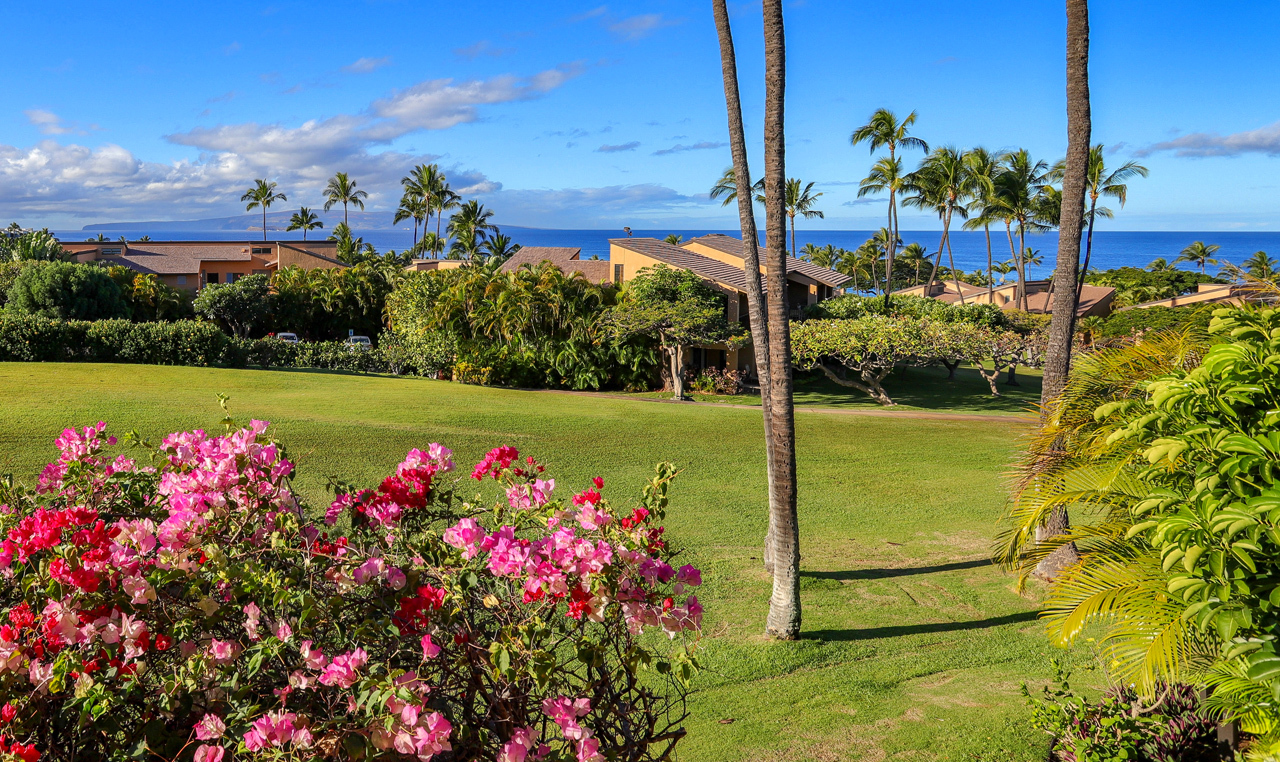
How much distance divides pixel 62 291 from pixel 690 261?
91.1 ft

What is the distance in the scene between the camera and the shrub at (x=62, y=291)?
36.9m

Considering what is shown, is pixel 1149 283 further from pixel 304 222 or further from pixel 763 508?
pixel 304 222

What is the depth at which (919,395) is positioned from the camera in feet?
113

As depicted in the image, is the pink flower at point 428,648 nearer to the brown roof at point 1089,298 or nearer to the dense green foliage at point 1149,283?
the brown roof at point 1089,298

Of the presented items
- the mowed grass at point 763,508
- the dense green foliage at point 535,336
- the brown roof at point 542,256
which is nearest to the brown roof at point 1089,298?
the brown roof at point 542,256

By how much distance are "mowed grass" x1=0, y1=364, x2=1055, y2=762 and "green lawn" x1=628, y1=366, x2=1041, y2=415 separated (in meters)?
4.62

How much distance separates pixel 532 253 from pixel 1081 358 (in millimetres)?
49618

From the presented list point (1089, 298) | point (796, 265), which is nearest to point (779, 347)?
point (796, 265)

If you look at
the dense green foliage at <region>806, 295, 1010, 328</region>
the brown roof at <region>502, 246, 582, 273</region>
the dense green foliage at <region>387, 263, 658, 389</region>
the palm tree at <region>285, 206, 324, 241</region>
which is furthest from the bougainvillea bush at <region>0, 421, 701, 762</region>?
the palm tree at <region>285, 206, 324, 241</region>

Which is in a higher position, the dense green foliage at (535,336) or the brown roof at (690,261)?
the brown roof at (690,261)

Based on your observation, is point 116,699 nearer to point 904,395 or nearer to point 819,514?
point 819,514

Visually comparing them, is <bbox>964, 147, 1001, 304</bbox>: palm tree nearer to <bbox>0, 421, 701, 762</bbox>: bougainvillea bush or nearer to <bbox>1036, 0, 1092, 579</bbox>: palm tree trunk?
<bbox>1036, 0, 1092, 579</bbox>: palm tree trunk

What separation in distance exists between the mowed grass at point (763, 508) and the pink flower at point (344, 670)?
356 cm

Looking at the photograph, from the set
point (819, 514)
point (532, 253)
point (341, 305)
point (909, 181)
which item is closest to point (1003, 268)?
point (909, 181)
